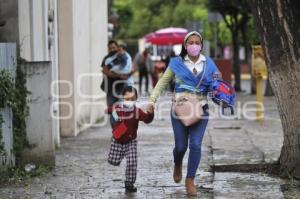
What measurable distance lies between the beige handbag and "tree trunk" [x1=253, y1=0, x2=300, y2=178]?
45.0 inches

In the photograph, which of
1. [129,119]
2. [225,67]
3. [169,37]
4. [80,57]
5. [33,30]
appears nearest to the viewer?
[129,119]

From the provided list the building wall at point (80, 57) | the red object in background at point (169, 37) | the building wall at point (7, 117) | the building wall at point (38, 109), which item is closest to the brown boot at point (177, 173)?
the building wall at point (38, 109)

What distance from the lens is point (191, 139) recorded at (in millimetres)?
7109

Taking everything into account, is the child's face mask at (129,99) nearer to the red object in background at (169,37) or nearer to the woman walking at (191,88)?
the woman walking at (191,88)

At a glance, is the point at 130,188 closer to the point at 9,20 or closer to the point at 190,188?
the point at 190,188

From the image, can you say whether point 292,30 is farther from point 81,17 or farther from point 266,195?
point 81,17

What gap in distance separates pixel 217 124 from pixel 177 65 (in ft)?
24.5

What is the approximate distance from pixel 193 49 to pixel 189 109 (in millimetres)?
629

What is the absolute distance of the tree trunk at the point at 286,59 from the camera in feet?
24.7

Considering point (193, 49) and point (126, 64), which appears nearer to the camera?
point (193, 49)

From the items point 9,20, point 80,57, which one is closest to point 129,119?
point 9,20

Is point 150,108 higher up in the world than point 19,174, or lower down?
higher up

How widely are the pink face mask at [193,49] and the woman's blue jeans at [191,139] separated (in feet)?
1.85

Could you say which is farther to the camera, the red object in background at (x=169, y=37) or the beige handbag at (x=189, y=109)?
the red object in background at (x=169, y=37)
